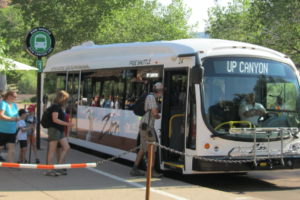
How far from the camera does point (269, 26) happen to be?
1989 cm

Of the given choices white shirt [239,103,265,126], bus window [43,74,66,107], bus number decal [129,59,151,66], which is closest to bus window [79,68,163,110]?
bus number decal [129,59,151,66]

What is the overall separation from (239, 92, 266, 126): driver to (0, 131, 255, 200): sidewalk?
157 cm

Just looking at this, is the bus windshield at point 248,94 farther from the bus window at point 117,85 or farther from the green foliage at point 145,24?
the green foliage at point 145,24

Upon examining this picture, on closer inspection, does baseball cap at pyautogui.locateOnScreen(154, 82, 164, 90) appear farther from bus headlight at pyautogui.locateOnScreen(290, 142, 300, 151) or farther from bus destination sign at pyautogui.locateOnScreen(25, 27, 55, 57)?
bus destination sign at pyautogui.locateOnScreen(25, 27, 55, 57)

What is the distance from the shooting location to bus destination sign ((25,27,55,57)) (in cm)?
1120

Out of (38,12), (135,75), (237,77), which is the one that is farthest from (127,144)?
(38,12)

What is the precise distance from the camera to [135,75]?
Result: 30.6 ft

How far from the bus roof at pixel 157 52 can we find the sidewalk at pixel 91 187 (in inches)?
96.1

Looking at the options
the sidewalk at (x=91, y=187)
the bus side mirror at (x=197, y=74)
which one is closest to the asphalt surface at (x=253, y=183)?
the sidewalk at (x=91, y=187)

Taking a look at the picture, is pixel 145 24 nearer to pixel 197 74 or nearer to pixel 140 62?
pixel 140 62

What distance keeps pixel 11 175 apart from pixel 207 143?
3937 millimetres

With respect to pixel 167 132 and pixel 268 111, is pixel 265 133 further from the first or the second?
pixel 167 132

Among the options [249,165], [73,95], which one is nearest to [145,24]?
[73,95]

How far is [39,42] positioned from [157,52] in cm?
427
